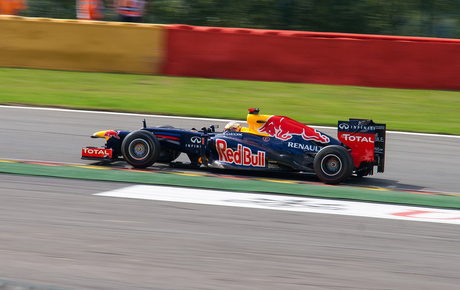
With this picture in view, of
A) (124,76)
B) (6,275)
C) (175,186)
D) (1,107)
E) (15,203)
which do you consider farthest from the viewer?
(124,76)

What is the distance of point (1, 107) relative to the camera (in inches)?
532

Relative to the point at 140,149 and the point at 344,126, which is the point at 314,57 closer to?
the point at 344,126

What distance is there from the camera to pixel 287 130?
27.6 ft

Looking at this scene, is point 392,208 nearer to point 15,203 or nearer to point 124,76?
point 15,203

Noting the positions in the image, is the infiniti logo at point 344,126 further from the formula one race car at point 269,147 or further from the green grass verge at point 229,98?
the green grass verge at point 229,98

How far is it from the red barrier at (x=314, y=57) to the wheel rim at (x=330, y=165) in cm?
846

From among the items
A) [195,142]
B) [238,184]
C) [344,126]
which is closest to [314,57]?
[344,126]

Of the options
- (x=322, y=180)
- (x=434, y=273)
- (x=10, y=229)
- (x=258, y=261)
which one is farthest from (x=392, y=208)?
(x=10, y=229)

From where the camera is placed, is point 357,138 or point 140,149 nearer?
point 357,138

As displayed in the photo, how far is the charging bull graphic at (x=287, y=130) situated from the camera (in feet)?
27.5

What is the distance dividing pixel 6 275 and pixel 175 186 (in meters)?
3.44

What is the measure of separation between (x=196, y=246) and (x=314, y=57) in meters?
11.6

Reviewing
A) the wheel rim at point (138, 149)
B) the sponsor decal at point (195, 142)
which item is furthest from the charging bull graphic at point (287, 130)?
the wheel rim at point (138, 149)

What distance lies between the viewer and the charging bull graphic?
27.5ft
